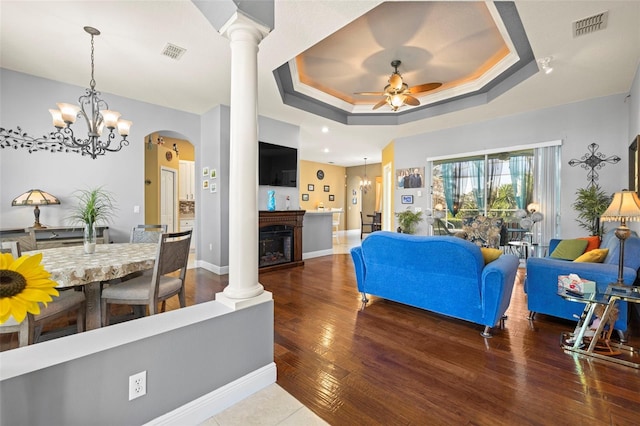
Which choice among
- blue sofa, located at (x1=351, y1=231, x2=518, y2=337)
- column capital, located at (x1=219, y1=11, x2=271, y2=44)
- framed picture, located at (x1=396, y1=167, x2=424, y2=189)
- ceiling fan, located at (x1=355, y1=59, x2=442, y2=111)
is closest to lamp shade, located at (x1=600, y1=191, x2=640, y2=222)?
blue sofa, located at (x1=351, y1=231, x2=518, y2=337)

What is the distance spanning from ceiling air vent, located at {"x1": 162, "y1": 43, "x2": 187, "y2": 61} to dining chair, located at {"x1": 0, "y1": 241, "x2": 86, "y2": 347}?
224 cm

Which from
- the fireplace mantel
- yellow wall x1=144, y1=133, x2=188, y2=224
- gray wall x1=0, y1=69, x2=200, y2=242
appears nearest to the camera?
gray wall x1=0, y1=69, x2=200, y2=242

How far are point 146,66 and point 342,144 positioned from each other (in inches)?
197

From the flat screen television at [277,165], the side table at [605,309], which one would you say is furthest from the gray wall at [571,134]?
the flat screen television at [277,165]

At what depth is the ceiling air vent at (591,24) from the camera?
2400 mm

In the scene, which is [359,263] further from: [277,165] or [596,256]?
[277,165]

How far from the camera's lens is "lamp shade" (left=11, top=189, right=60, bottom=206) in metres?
3.44

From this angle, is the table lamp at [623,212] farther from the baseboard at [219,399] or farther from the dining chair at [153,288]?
the dining chair at [153,288]

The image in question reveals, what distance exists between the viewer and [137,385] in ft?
4.32

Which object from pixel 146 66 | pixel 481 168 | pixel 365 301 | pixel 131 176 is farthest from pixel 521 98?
pixel 131 176

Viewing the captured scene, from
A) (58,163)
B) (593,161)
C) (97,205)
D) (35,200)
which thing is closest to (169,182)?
(97,205)

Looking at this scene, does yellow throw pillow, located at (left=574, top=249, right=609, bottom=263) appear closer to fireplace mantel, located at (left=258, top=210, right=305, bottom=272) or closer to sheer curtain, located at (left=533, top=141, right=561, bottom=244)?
sheer curtain, located at (left=533, top=141, right=561, bottom=244)

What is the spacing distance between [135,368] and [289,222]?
403cm

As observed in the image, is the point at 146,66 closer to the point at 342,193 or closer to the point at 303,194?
the point at 303,194
